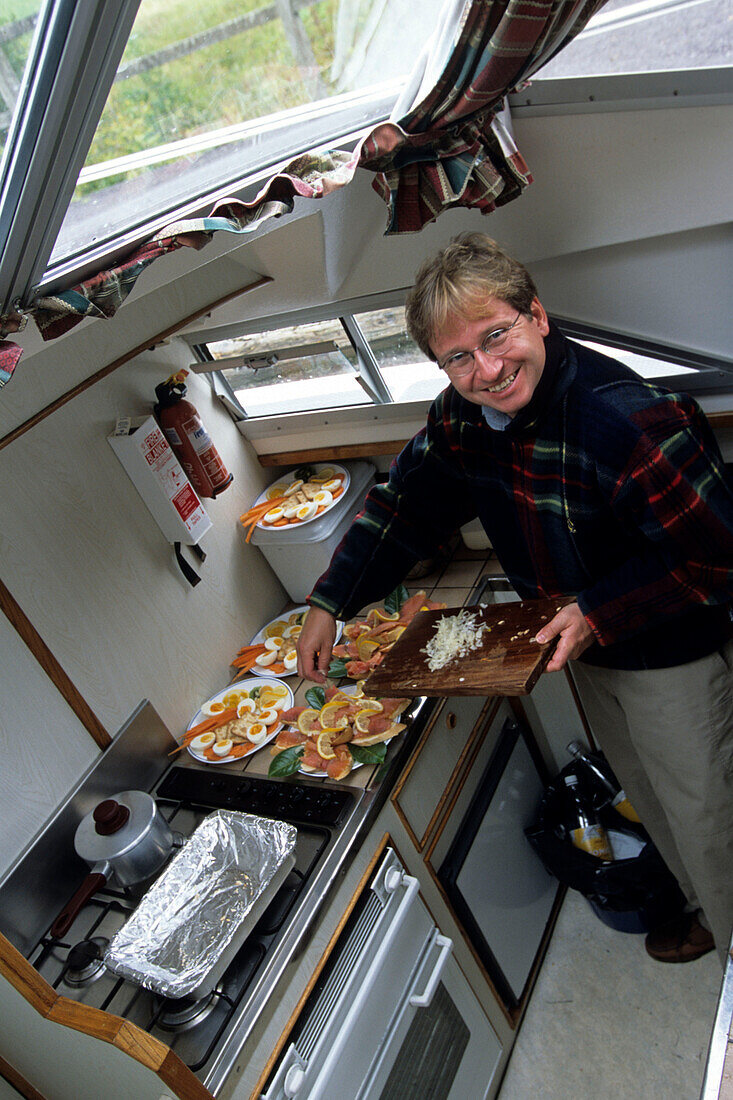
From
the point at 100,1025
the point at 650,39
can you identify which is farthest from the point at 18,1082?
the point at 650,39

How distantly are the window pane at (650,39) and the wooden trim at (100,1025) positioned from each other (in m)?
1.75

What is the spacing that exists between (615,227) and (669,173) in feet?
0.50

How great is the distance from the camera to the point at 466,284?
1.31 meters

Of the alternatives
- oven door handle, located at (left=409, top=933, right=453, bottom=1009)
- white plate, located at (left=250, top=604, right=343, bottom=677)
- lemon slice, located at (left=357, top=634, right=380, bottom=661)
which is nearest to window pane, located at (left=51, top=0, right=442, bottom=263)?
lemon slice, located at (left=357, top=634, right=380, bottom=661)

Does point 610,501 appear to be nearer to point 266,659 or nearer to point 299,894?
point 299,894

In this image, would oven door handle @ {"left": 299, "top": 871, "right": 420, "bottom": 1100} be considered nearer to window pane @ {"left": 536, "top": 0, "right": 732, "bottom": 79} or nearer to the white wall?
the white wall

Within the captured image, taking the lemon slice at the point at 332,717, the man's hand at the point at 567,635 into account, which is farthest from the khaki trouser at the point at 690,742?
the lemon slice at the point at 332,717

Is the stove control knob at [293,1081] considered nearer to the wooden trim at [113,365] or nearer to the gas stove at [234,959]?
the gas stove at [234,959]

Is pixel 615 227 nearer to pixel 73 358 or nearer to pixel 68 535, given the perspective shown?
pixel 73 358

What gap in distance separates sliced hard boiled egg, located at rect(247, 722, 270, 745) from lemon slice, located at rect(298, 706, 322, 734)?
0.11 metres

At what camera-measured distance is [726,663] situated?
156 cm

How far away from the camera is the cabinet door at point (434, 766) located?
174 centimetres

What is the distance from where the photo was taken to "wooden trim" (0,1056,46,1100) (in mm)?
1429

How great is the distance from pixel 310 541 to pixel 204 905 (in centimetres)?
111
